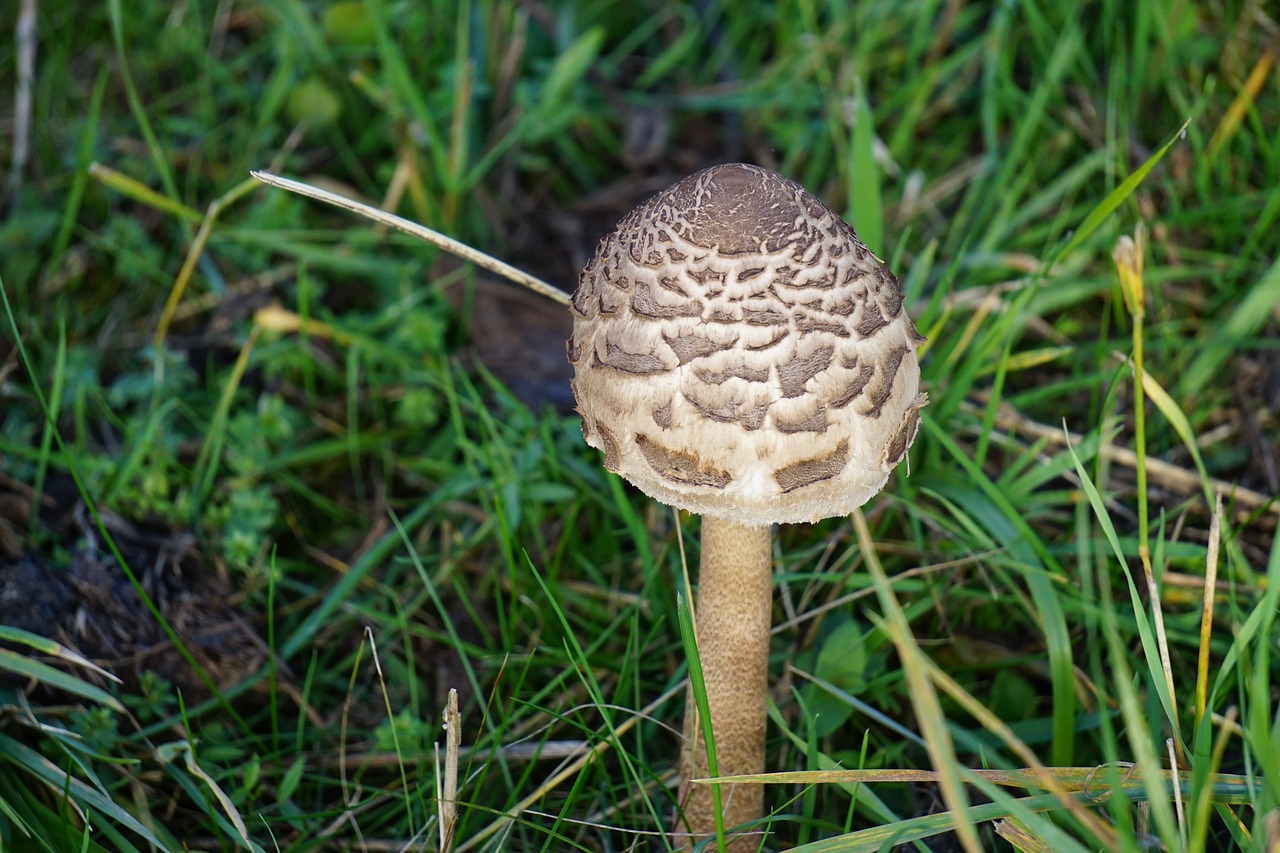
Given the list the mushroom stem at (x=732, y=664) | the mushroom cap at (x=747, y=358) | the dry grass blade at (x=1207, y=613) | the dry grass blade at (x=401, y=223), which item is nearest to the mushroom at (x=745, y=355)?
the mushroom cap at (x=747, y=358)

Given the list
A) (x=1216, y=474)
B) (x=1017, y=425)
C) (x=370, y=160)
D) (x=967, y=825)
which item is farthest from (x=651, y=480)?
(x=370, y=160)

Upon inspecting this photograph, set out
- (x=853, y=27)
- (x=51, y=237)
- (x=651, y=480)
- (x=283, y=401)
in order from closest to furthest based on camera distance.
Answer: (x=651, y=480) → (x=283, y=401) → (x=51, y=237) → (x=853, y=27)

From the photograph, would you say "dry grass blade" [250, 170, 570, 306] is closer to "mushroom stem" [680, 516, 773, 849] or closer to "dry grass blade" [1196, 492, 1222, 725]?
"mushroom stem" [680, 516, 773, 849]

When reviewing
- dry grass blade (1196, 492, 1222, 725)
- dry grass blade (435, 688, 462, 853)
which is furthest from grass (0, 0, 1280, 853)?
A: dry grass blade (435, 688, 462, 853)

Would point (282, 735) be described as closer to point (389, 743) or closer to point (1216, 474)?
point (389, 743)

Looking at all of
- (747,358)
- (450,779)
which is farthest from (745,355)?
(450,779)

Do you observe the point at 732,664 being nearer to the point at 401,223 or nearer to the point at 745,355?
the point at 745,355
